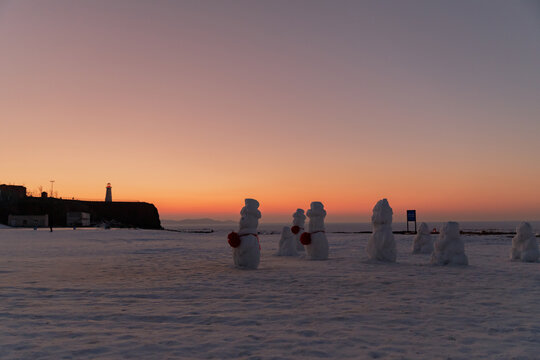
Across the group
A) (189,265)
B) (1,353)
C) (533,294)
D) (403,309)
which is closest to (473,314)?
(403,309)

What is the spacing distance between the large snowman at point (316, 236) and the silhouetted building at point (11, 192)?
6230 centimetres

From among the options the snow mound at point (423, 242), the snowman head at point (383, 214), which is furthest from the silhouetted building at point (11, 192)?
the snowman head at point (383, 214)

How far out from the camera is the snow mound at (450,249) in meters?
13.8

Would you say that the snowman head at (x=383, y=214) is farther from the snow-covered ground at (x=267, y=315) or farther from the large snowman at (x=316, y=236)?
the snow-covered ground at (x=267, y=315)

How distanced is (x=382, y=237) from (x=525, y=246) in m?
5.84

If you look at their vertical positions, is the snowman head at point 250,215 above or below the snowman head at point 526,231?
above

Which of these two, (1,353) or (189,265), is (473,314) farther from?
(189,265)

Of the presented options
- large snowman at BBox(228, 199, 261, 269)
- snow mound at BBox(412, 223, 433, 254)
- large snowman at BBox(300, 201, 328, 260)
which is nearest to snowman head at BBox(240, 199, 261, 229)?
large snowman at BBox(228, 199, 261, 269)

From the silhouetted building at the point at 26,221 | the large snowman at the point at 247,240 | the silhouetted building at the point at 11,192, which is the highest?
the silhouetted building at the point at 11,192

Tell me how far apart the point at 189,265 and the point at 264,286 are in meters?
5.03

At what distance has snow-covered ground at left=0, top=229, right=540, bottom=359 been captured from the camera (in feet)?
16.6

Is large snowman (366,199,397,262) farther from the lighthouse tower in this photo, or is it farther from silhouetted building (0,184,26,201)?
the lighthouse tower

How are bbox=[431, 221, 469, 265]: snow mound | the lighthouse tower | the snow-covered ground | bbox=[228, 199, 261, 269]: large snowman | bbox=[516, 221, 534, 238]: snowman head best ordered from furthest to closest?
1. the lighthouse tower
2. bbox=[516, 221, 534, 238]: snowman head
3. bbox=[431, 221, 469, 265]: snow mound
4. bbox=[228, 199, 261, 269]: large snowman
5. the snow-covered ground

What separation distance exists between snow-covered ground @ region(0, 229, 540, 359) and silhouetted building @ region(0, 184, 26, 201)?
61.8 m
